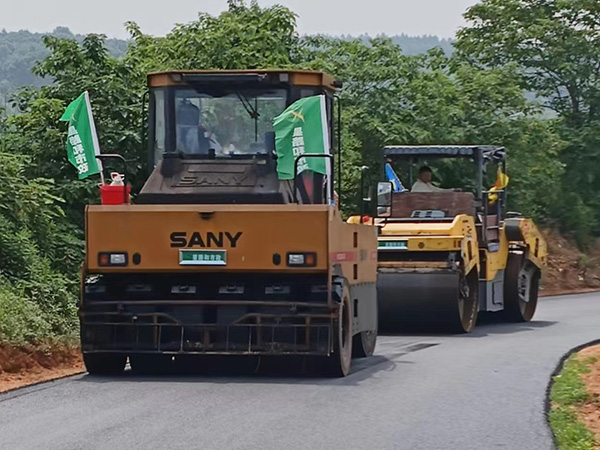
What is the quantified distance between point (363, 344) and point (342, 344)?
2.41 metres

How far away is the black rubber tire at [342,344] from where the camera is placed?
1302 centimetres

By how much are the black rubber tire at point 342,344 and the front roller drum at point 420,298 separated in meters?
5.97

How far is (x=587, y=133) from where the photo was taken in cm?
3794

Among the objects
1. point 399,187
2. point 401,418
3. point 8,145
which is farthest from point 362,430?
point 399,187

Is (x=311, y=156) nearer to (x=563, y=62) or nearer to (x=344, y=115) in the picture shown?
(x=344, y=115)

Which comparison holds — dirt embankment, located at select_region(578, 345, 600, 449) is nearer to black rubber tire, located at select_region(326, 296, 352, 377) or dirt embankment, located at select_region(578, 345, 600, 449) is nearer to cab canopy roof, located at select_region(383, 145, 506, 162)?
black rubber tire, located at select_region(326, 296, 352, 377)

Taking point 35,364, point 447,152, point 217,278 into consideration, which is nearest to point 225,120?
point 217,278

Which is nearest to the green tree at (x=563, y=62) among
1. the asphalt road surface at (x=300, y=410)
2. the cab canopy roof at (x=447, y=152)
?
the cab canopy roof at (x=447, y=152)

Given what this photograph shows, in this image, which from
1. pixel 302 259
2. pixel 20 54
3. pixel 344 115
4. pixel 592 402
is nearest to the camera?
pixel 592 402

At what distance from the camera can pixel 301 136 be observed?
13656 millimetres

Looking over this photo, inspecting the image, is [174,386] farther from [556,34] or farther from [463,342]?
[556,34]

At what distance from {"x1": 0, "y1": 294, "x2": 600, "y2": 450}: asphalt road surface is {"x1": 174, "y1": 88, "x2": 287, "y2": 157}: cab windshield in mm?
2387

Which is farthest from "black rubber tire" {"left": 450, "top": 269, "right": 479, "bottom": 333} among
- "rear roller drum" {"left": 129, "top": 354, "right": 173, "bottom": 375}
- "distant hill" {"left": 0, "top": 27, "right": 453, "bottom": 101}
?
"distant hill" {"left": 0, "top": 27, "right": 453, "bottom": 101}

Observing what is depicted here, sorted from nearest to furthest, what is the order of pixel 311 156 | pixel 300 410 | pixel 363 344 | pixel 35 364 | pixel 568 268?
pixel 300 410
pixel 311 156
pixel 35 364
pixel 363 344
pixel 568 268
